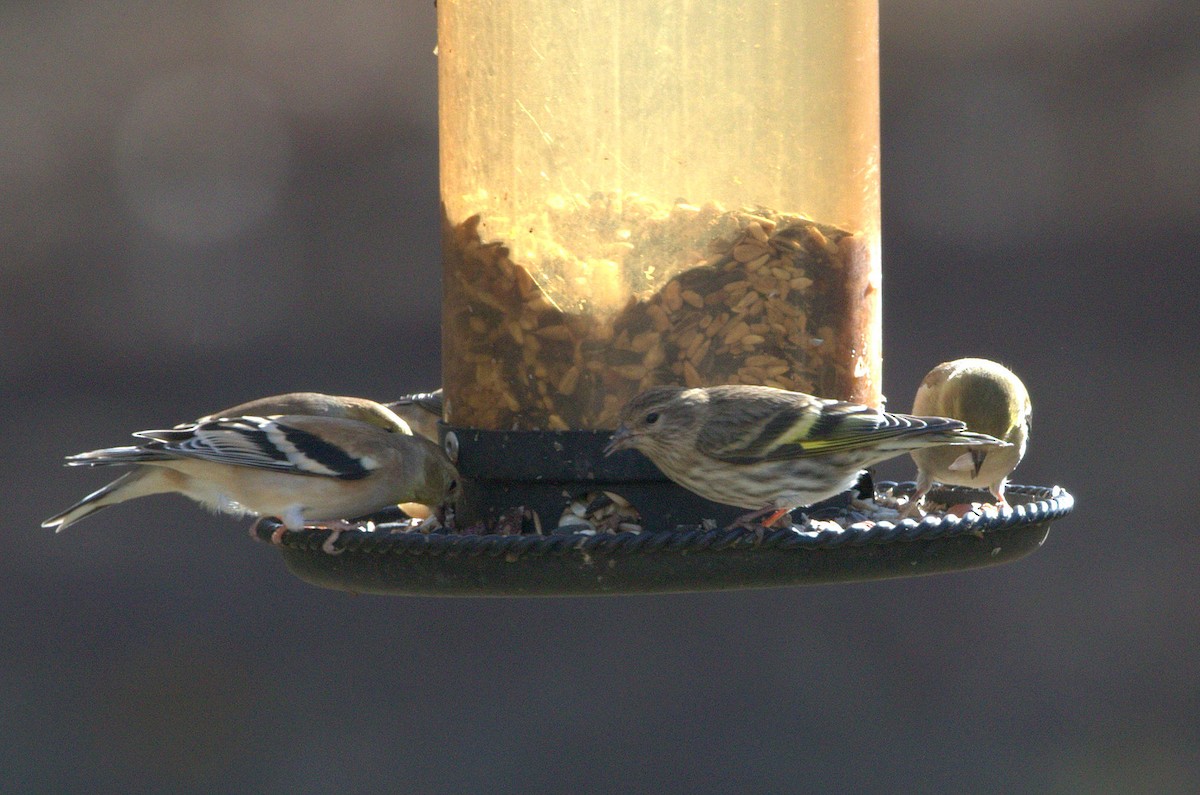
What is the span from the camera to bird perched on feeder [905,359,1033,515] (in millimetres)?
5441

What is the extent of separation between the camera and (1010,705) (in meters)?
8.91

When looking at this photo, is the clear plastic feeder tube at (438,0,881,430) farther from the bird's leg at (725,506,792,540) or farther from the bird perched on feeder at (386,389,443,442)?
the bird perched on feeder at (386,389,443,442)

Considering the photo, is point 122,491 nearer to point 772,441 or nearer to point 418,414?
point 418,414

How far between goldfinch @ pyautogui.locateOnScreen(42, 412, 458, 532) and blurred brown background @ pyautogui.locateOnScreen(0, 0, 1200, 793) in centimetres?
403

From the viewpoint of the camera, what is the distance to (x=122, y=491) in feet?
16.8

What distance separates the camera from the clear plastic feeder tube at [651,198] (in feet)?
13.9

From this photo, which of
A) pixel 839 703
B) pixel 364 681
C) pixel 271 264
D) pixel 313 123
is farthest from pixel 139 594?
pixel 839 703

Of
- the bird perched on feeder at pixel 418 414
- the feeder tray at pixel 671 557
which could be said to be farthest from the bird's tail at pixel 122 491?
the feeder tray at pixel 671 557

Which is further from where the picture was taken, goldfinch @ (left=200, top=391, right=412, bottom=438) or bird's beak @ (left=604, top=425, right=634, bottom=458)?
goldfinch @ (left=200, top=391, right=412, bottom=438)

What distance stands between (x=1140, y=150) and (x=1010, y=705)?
11.1 feet

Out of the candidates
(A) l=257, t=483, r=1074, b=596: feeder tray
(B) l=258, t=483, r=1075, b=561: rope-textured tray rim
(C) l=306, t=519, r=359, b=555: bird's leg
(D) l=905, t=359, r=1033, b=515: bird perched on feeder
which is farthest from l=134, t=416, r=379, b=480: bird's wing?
(D) l=905, t=359, r=1033, b=515: bird perched on feeder

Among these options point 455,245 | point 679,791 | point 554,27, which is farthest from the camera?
point 679,791

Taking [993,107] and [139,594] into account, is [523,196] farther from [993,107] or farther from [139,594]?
[993,107]

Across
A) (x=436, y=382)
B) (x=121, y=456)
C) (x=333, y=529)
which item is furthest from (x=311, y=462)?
(x=436, y=382)
